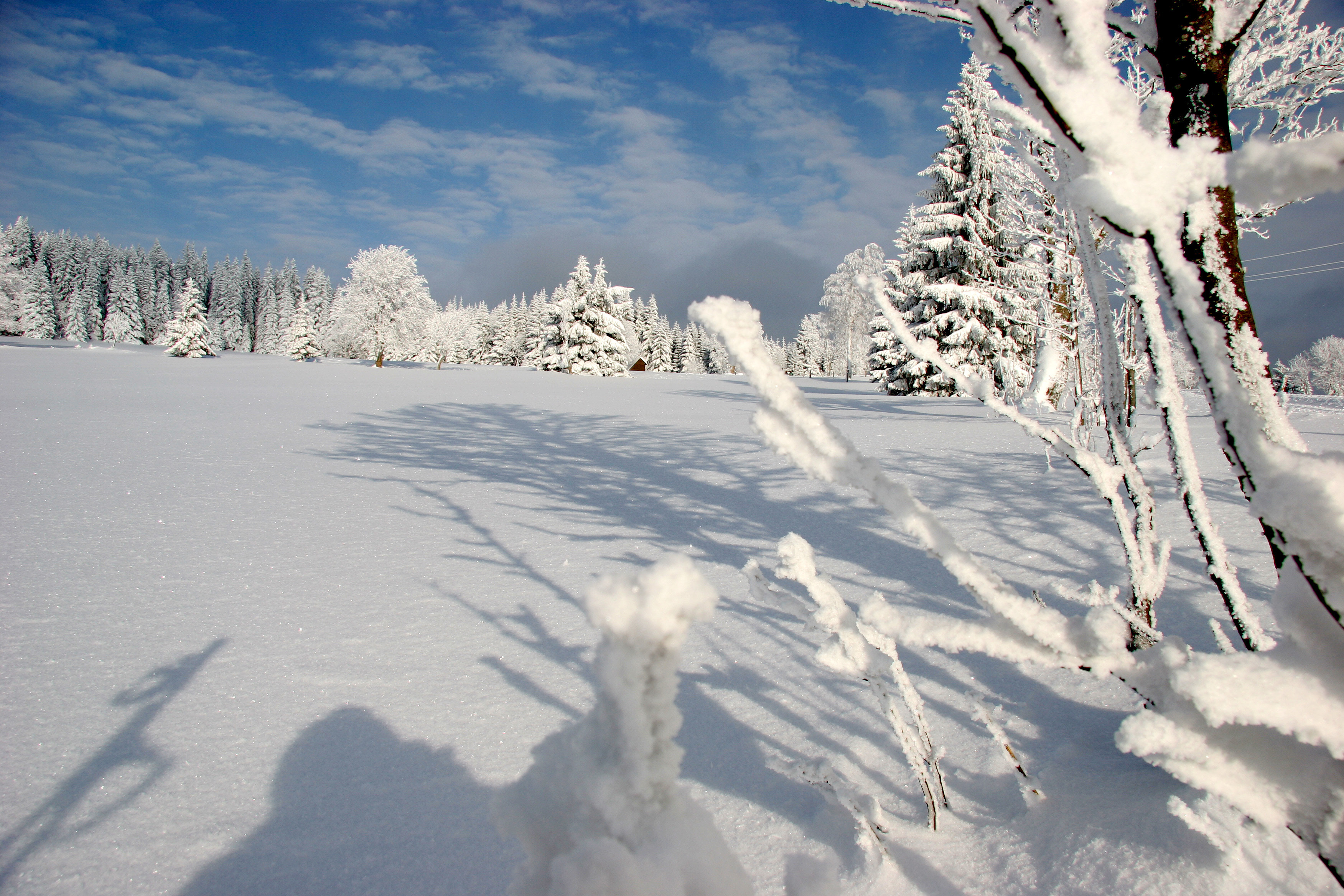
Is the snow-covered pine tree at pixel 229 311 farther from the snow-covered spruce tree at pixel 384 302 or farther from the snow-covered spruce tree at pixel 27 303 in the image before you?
the snow-covered spruce tree at pixel 384 302

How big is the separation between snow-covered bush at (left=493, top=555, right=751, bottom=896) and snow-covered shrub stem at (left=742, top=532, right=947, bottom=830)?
23.1 inches

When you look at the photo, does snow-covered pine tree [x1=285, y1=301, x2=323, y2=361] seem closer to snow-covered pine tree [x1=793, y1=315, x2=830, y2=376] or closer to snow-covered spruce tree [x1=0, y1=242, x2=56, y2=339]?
snow-covered spruce tree [x1=0, y1=242, x2=56, y2=339]

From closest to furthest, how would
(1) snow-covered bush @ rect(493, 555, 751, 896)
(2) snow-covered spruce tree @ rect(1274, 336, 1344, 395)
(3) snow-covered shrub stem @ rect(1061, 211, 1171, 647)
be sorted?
(1) snow-covered bush @ rect(493, 555, 751, 896) < (3) snow-covered shrub stem @ rect(1061, 211, 1171, 647) < (2) snow-covered spruce tree @ rect(1274, 336, 1344, 395)

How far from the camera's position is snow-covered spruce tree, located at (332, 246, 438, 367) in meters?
37.0

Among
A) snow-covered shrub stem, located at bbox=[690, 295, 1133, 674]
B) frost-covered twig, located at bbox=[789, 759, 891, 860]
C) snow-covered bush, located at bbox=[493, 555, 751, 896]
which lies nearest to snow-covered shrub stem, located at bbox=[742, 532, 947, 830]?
frost-covered twig, located at bbox=[789, 759, 891, 860]

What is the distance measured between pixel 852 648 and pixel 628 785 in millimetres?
759

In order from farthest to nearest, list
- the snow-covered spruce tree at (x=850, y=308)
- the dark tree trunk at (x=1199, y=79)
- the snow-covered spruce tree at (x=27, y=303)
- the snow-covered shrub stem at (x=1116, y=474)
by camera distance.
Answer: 1. the snow-covered spruce tree at (x=27, y=303)
2. the snow-covered spruce tree at (x=850, y=308)
3. the snow-covered shrub stem at (x=1116, y=474)
4. the dark tree trunk at (x=1199, y=79)

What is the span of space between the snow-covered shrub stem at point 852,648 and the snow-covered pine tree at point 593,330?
34004 millimetres

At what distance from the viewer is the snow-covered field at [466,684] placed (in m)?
1.39

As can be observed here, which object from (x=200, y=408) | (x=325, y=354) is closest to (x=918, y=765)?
(x=200, y=408)

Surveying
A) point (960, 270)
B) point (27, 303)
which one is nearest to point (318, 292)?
point (27, 303)

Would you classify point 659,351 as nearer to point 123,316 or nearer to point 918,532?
point 123,316

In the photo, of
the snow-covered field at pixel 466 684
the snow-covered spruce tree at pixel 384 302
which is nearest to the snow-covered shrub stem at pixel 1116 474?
the snow-covered field at pixel 466 684

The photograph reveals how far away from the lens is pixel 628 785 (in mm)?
630
